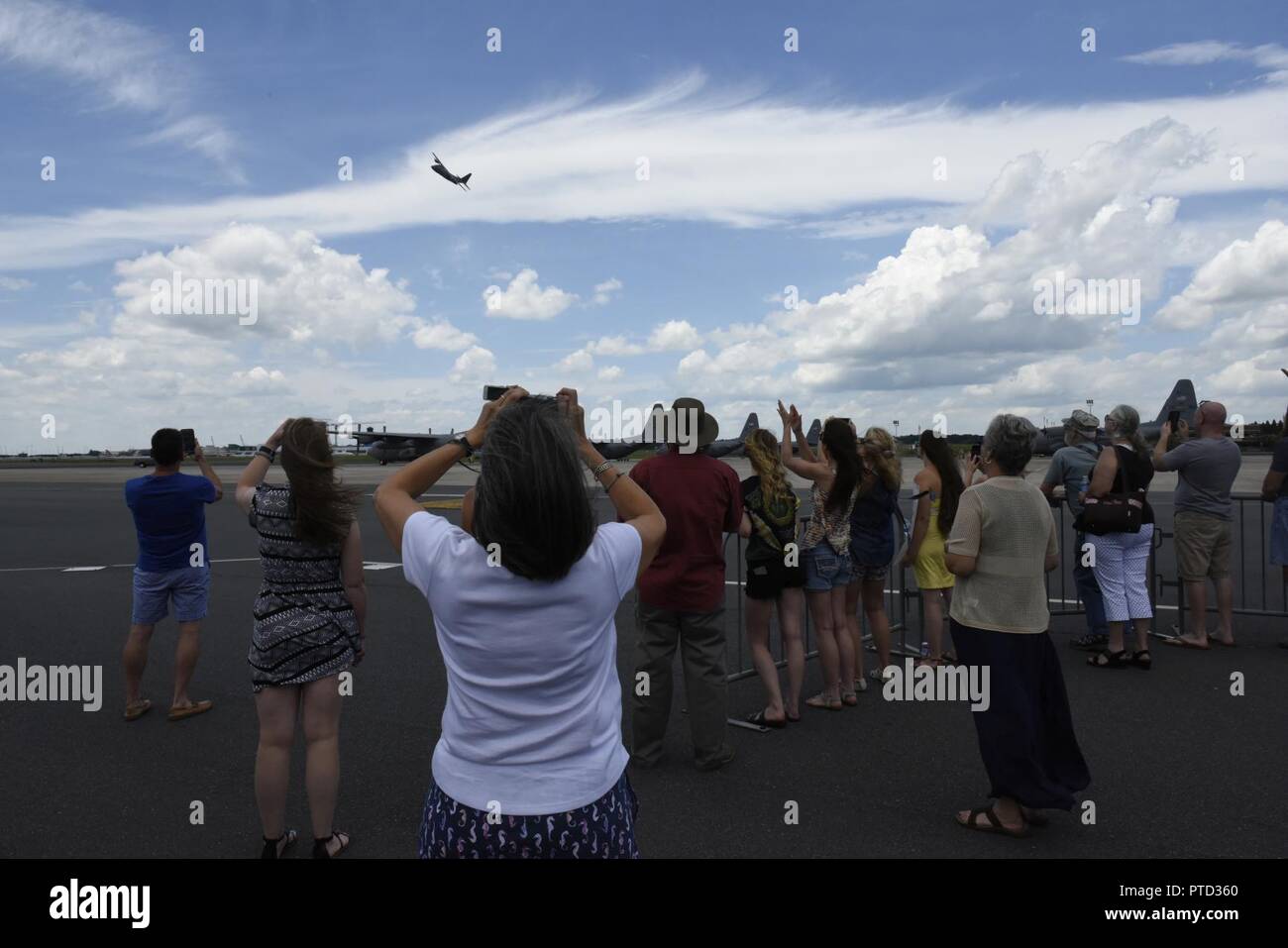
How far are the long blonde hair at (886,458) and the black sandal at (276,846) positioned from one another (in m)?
4.31

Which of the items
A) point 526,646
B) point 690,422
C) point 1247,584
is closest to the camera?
point 526,646

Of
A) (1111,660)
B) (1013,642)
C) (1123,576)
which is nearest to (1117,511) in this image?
(1123,576)

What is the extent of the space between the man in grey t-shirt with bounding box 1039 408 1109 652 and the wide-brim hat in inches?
145

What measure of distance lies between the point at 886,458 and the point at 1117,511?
2.02m

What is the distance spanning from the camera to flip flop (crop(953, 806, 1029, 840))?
406cm

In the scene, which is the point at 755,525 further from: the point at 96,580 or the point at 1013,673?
the point at 96,580

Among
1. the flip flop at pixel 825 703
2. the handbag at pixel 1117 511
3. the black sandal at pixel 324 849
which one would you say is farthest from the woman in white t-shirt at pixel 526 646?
the handbag at pixel 1117 511

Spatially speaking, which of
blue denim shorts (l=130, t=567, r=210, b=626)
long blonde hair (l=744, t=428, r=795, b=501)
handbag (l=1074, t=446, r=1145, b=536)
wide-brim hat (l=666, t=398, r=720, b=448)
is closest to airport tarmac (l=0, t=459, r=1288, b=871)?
blue denim shorts (l=130, t=567, r=210, b=626)

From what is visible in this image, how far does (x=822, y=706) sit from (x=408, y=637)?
407cm

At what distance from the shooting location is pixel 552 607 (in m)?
1.92

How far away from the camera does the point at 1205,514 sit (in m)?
7.52

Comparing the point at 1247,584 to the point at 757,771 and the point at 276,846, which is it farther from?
the point at 276,846

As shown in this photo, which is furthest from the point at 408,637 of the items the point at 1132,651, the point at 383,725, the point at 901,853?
the point at 1132,651

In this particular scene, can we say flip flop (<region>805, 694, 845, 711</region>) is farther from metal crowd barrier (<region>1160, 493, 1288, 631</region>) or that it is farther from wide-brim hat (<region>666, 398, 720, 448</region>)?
metal crowd barrier (<region>1160, 493, 1288, 631</region>)
